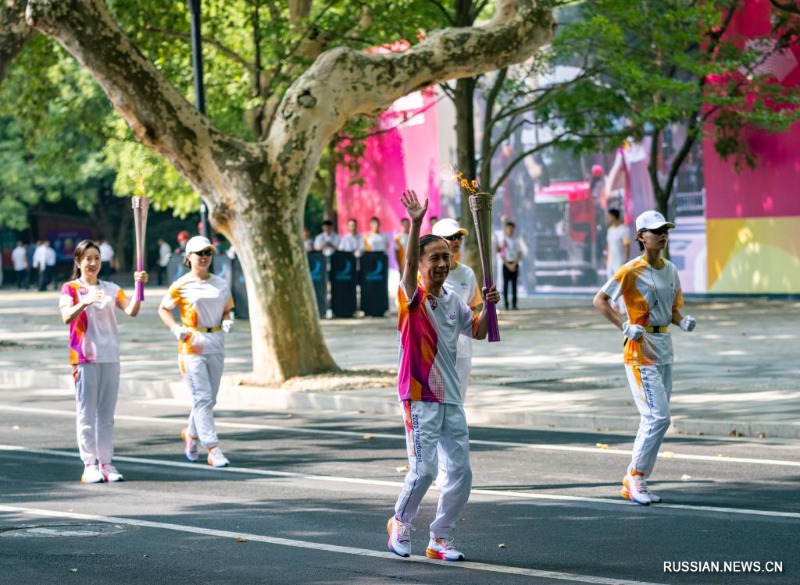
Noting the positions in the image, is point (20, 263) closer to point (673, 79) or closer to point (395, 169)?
point (395, 169)

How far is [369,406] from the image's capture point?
16578 millimetres

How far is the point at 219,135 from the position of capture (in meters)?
18.1

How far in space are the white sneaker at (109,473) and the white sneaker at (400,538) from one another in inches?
149

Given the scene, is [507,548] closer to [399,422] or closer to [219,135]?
[399,422]

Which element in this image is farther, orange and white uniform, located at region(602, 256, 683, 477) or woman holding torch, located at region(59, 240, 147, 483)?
woman holding torch, located at region(59, 240, 147, 483)

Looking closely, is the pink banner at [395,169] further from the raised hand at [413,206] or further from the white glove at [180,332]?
the raised hand at [413,206]

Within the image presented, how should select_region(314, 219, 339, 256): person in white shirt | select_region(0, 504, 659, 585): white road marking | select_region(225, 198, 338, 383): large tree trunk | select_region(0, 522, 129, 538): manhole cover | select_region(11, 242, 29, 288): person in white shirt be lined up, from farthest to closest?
select_region(11, 242, 29, 288): person in white shirt → select_region(314, 219, 339, 256): person in white shirt → select_region(225, 198, 338, 383): large tree trunk → select_region(0, 522, 129, 538): manhole cover → select_region(0, 504, 659, 585): white road marking

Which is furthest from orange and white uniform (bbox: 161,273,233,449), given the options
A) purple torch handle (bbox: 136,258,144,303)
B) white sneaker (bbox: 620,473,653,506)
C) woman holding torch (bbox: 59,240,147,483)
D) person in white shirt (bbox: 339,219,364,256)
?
person in white shirt (bbox: 339,219,364,256)

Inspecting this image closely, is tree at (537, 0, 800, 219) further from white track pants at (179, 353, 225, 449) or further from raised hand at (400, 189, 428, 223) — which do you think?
raised hand at (400, 189, 428, 223)

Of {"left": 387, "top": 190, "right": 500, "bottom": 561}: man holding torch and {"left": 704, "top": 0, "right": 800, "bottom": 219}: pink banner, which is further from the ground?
{"left": 704, "top": 0, "right": 800, "bottom": 219}: pink banner

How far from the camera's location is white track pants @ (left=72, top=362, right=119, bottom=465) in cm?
1170

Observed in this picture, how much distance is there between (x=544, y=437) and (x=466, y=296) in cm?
296

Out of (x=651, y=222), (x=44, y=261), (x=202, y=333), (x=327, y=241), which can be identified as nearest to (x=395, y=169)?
(x=327, y=241)

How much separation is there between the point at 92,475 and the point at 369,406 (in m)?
5.38
